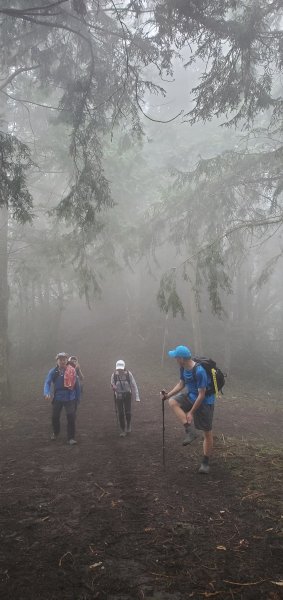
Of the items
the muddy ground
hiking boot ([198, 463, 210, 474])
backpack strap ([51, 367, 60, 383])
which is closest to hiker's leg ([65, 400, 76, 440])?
the muddy ground

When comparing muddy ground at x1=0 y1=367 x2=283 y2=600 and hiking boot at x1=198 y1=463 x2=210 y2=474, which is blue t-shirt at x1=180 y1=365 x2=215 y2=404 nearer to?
hiking boot at x1=198 y1=463 x2=210 y2=474

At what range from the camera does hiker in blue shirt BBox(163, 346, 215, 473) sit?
6133 millimetres

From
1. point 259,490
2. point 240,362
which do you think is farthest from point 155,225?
point 259,490

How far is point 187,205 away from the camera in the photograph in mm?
15344

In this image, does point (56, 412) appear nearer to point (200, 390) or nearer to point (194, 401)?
point (194, 401)

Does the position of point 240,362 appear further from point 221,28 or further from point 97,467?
point 221,28

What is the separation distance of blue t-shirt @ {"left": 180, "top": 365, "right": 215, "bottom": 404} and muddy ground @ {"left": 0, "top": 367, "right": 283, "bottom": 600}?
3.99ft

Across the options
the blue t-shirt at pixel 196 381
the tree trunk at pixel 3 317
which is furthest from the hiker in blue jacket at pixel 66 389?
the tree trunk at pixel 3 317

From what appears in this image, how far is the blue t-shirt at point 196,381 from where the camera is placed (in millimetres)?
6141

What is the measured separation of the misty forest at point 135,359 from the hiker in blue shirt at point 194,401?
0.05m

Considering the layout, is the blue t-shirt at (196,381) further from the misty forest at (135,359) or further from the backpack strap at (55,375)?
the backpack strap at (55,375)

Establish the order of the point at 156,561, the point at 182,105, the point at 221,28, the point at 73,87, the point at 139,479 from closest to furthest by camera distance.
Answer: the point at 156,561 → the point at 139,479 → the point at 221,28 → the point at 73,87 → the point at 182,105

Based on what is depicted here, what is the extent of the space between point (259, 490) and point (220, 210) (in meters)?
11.0

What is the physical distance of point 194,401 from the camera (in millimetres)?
6453
